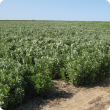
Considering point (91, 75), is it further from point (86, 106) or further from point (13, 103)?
point (13, 103)

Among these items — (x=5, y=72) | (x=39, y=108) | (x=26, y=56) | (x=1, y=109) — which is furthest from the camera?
(x=26, y=56)

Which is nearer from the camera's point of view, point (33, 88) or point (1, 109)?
point (1, 109)

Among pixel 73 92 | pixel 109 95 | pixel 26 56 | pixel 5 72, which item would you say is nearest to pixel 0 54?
pixel 26 56

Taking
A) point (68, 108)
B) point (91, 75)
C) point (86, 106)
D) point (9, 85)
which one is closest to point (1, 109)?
point (9, 85)

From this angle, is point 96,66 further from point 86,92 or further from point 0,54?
point 0,54

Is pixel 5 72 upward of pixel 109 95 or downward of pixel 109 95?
upward

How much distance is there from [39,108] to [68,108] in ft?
3.16

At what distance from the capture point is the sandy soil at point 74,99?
4.50m

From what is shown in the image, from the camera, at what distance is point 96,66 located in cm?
604

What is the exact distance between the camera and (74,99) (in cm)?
503

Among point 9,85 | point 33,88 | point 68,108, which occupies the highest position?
point 9,85

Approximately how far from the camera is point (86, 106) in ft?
15.0

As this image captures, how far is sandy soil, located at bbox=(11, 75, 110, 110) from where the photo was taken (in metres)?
4.50

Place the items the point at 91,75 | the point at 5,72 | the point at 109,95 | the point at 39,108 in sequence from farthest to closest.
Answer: the point at 91,75 → the point at 109,95 → the point at 5,72 → the point at 39,108
